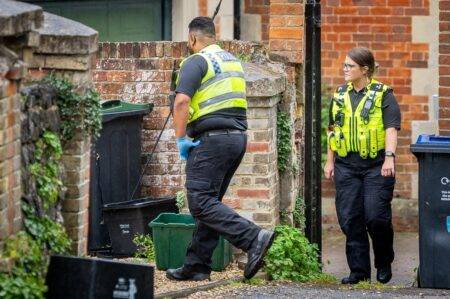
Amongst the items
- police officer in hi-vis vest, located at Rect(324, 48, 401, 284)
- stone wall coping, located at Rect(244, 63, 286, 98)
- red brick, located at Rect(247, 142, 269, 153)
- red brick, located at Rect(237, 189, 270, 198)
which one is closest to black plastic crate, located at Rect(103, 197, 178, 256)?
red brick, located at Rect(237, 189, 270, 198)

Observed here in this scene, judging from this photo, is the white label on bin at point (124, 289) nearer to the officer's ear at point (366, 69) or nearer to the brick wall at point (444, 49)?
the officer's ear at point (366, 69)

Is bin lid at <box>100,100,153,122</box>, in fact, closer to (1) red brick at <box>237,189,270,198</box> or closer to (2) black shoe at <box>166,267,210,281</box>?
(1) red brick at <box>237,189,270,198</box>

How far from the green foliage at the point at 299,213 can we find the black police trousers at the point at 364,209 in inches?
25.0

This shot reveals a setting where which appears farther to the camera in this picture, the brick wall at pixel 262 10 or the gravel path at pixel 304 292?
the brick wall at pixel 262 10

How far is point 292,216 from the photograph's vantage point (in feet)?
33.7

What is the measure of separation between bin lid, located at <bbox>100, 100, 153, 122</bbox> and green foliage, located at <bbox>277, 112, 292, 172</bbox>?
1018 millimetres

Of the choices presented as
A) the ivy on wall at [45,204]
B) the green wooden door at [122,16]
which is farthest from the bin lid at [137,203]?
the green wooden door at [122,16]

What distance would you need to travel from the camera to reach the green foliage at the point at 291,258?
9.30 m

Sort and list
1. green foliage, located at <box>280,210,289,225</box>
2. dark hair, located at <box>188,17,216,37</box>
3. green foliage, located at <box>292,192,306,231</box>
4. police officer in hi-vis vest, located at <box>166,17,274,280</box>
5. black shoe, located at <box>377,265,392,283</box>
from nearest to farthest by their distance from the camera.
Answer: police officer in hi-vis vest, located at <box>166,17,274,280</box>
dark hair, located at <box>188,17,216,37</box>
black shoe, located at <box>377,265,392,283</box>
green foliage, located at <box>280,210,289,225</box>
green foliage, located at <box>292,192,306,231</box>

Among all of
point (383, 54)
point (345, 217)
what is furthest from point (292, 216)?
point (383, 54)

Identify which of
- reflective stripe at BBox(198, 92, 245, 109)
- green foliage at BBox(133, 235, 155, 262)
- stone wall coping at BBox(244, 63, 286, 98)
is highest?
stone wall coping at BBox(244, 63, 286, 98)

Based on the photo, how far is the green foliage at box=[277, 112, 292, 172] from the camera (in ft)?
32.9

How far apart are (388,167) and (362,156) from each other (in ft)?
0.80

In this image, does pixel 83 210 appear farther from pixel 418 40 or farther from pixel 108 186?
pixel 418 40
